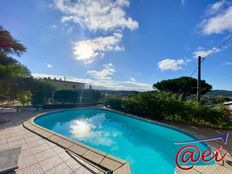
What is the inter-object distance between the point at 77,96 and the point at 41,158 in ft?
51.0

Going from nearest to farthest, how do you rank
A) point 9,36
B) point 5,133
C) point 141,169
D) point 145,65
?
point 141,169
point 5,133
point 9,36
point 145,65

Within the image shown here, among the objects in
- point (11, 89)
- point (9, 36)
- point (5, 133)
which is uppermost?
point (9, 36)

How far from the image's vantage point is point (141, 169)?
4.95 m

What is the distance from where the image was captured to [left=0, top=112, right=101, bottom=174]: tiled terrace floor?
12.5 feet

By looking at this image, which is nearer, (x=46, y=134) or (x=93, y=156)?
(x=93, y=156)

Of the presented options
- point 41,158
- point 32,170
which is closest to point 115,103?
point 41,158

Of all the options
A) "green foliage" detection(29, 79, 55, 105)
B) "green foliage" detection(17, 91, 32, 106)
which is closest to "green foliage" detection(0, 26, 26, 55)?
"green foliage" detection(17, 91, 32, 106)

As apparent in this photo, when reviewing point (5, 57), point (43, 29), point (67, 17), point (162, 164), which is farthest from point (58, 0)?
point (162, 164)

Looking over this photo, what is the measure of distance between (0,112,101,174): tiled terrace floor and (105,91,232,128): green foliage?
327 inches

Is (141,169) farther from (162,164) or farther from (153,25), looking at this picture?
(153,25)

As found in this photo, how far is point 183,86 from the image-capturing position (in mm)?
21422

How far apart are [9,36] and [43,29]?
312 centimetres

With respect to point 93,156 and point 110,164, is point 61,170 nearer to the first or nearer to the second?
point 93,156

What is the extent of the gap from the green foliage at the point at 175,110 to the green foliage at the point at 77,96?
7.93 metres
